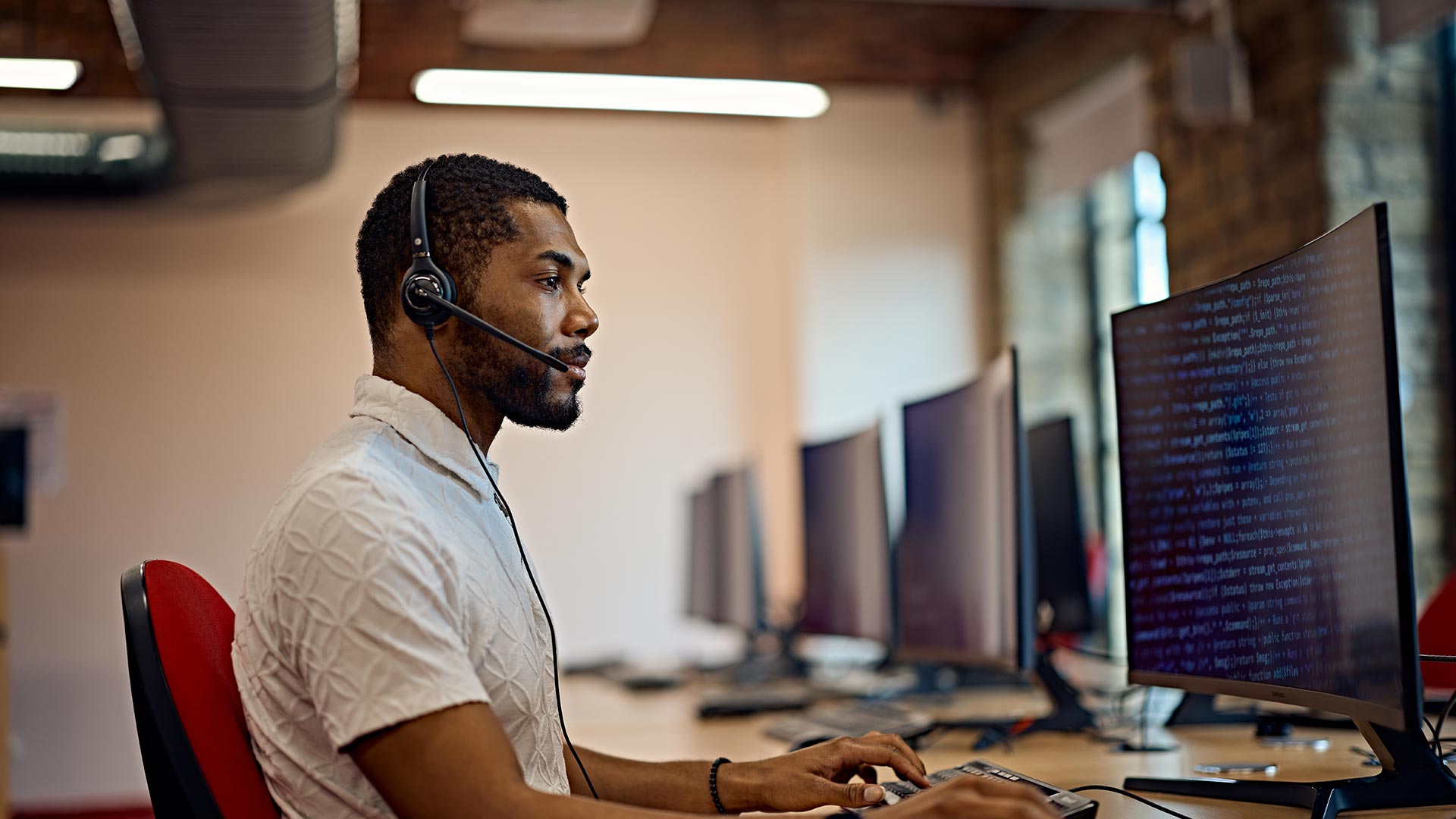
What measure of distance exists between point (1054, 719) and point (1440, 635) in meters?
0.57

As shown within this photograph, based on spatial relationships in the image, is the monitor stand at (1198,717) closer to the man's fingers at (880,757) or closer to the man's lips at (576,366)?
the man's fingers at (880,757)

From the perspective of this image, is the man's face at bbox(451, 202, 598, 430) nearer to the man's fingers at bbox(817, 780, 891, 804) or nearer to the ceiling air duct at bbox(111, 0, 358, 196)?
the man's fingers at bbox(817, 780, 891, 804)

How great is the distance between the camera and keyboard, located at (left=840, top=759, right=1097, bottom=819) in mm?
1113

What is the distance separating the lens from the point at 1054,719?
1991 mm

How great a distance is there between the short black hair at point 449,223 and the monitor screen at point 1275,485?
684 mm

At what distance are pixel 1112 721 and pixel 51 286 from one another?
17.7 feet

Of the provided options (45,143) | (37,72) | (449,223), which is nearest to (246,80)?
(37,72)

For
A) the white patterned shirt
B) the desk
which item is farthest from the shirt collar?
the desk

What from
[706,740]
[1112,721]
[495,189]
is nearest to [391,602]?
[495,189]

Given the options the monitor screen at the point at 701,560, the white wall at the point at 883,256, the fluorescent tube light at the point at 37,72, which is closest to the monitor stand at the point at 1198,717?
the monitor screen at the point at 701,560

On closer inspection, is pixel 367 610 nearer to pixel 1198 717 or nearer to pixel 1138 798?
pixel 1138 798

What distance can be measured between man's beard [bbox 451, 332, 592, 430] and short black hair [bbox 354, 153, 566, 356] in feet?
0.18

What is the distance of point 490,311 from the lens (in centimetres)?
126

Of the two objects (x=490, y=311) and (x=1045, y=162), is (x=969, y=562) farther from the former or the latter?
(x=1045, y=162)
